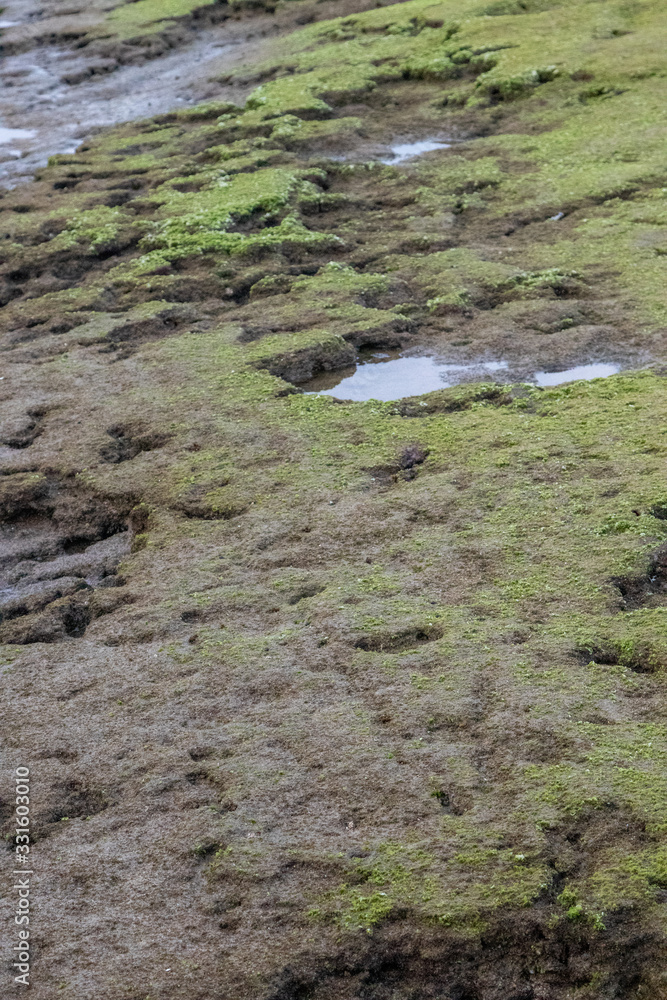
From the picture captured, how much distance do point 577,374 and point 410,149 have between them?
7.99 m

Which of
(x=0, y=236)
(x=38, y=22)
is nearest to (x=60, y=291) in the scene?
(x=0, y=236)

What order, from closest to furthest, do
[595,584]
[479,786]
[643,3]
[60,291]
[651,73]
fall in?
[479,786] < [595,584] < [60,291] < [651,73] < [643,3]

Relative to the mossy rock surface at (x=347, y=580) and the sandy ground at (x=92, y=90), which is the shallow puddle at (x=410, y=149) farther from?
the sandy ground at (x=92, y=90)

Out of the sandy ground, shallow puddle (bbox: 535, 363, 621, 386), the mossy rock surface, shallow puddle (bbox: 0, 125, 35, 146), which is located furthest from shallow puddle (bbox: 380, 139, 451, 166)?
shallow puddle (bbox: 0, 125, 35, 146)

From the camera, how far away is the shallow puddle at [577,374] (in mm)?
9188

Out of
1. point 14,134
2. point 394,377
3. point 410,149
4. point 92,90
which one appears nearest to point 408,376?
point 394,377

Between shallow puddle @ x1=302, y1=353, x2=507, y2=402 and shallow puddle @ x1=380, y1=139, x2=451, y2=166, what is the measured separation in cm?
643

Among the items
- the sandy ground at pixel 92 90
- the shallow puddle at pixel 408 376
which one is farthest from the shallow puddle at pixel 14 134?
the shallow puddle at pixel 408 376

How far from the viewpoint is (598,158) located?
13.7 metres

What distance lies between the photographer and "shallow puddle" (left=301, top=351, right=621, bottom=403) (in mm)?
9305

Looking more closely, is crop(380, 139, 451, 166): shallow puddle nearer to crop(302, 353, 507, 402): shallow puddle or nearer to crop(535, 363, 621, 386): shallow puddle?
crop(302, 353, 507, 402): shallow puddle

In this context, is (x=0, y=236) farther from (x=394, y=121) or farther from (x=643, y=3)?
(x=643, y=3)

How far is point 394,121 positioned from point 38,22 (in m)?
16.2

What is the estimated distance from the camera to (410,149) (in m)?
15.9
